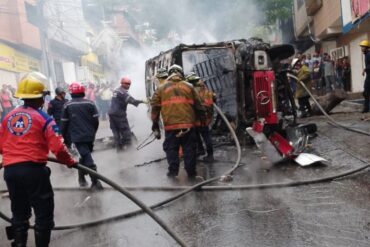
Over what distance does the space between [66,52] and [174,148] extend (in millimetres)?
27331

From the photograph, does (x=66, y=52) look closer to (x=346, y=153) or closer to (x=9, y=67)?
(x=9, y=67)

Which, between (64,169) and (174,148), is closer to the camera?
(174,148)

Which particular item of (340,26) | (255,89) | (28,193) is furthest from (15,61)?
(28,193)

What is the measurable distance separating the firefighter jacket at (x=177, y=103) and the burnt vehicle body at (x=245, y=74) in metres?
2.34

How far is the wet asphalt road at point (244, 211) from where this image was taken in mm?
4062

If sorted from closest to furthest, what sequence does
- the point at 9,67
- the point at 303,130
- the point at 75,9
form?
the point at 303,130 < the point at 9,67 < the point at 75,9

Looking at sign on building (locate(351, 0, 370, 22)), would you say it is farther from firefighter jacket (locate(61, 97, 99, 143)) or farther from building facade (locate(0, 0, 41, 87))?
building facade (locate(0, 0, 41, 87))

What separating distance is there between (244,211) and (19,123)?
235cm

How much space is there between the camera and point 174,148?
6598 mm

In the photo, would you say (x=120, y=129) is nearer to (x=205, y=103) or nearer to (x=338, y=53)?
(x=205, y=103)

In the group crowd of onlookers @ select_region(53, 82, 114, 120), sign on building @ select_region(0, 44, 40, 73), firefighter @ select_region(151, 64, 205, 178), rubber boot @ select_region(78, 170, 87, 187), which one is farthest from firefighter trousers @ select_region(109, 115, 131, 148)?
crowd of onlookers @ select_region(53, 82, 114, 120)

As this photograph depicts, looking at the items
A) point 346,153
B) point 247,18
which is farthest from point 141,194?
point 247,18

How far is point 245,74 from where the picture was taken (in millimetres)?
9008

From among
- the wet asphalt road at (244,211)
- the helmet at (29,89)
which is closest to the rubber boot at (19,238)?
the wet asphalt road at (244,211)
